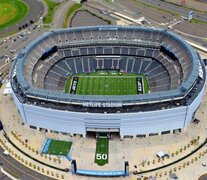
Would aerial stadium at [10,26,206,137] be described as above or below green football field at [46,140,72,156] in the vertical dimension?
above

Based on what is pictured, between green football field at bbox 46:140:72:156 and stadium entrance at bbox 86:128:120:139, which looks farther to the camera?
stadium entrance at bbox 86:128:120:139

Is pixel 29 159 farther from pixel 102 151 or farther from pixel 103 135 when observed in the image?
pixel 103 135

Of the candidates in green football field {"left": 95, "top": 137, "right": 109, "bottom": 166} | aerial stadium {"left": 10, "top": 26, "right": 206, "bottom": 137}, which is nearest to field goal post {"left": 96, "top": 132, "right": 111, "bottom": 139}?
green football field {"left": 95, "top": 137, "right": 109, "bottom": 166}

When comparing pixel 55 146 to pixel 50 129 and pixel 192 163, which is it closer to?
pixel 50 129

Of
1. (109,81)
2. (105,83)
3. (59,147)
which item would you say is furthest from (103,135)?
(109,81)

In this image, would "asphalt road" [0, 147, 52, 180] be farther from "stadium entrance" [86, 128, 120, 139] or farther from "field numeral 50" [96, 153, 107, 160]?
"stadium entrance" [86, 128, 120, 139]

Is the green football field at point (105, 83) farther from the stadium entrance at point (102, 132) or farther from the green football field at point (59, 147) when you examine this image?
the green football field at point (59, 147)

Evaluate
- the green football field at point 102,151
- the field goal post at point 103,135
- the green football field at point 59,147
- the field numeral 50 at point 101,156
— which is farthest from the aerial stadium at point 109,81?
the field numeral 50 at point 101,156
